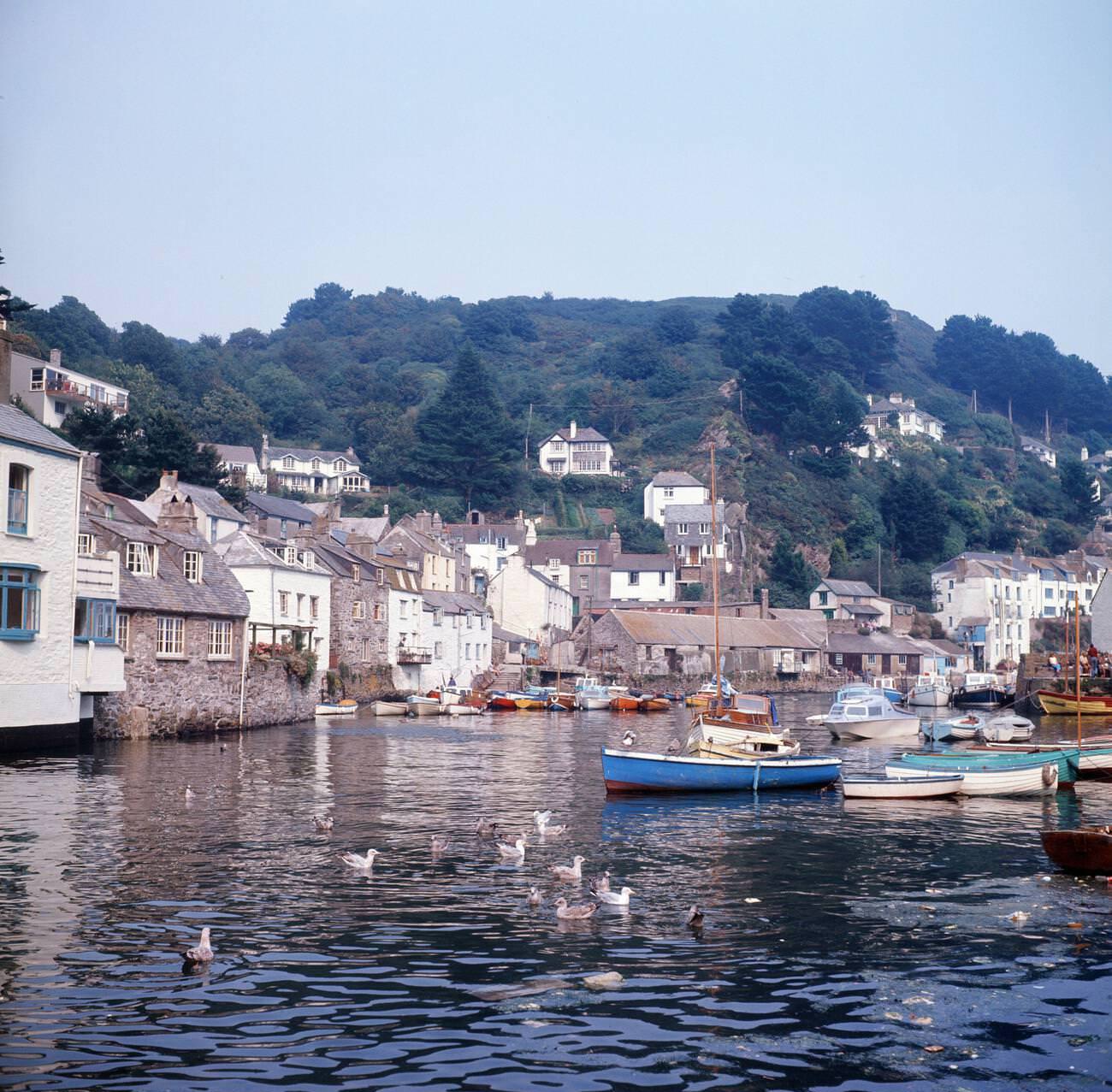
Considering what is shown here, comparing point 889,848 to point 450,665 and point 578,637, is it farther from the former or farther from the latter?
point 578,637

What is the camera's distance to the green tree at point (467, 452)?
15975 cm

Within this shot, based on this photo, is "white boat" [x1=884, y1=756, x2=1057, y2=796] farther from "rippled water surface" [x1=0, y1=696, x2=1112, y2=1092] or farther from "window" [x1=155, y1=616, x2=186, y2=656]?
"window" [x1=155, y1=616, x2=186, y2=656]

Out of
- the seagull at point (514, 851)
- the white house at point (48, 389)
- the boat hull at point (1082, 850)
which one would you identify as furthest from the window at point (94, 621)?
the white house at point (48, 389)

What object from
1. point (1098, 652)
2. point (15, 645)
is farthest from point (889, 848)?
point (1098, 652)

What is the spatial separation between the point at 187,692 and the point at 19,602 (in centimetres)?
1327

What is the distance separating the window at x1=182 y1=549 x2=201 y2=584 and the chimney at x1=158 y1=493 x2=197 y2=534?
259 centimetres

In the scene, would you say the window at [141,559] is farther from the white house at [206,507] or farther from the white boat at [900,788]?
the white boat at [900,788]

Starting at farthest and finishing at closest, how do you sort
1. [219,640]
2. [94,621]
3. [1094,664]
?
[1094,664], [219,640], [94,621]

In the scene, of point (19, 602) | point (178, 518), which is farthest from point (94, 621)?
point (178, 518)

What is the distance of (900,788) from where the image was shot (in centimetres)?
3794

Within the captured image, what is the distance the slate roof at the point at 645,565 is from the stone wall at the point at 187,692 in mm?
77506

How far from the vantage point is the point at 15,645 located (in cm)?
4231

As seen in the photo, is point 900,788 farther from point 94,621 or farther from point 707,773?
point 94,621

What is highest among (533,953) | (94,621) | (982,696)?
(94,621)
